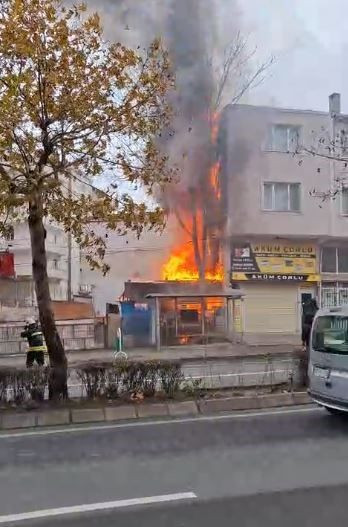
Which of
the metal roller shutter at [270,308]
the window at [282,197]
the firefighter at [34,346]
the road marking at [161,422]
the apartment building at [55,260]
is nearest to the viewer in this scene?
the road marking at [161,422]

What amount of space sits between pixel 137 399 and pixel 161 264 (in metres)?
18.3

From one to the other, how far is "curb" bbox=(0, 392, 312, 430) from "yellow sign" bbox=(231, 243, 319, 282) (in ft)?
50.6

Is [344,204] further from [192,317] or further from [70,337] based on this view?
[70,337]

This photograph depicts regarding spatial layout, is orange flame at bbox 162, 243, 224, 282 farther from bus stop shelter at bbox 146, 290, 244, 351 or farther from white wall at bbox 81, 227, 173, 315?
bus stop shelter at bbox 146, 290, 244, 351

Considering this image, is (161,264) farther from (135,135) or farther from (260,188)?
(135,135)

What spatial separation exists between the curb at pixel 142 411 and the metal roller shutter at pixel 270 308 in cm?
1579

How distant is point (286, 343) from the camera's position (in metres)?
21.7

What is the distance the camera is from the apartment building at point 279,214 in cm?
2425

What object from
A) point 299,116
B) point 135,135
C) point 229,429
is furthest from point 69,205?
point 299,116

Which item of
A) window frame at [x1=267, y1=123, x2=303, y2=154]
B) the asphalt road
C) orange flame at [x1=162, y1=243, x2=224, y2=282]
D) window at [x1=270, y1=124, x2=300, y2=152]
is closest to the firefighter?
the asphalt road

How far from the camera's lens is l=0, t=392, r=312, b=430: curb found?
7.69 meters

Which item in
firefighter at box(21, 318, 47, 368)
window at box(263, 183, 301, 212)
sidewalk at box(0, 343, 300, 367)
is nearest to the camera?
firefighter at box(21, 318, 47, 368)

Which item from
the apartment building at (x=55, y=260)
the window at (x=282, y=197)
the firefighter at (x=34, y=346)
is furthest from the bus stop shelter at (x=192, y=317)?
the apartment building at (x=55, y=260)

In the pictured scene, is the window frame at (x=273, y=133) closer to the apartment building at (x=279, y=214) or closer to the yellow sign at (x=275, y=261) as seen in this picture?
the apartment building at (x=279, y=214)
